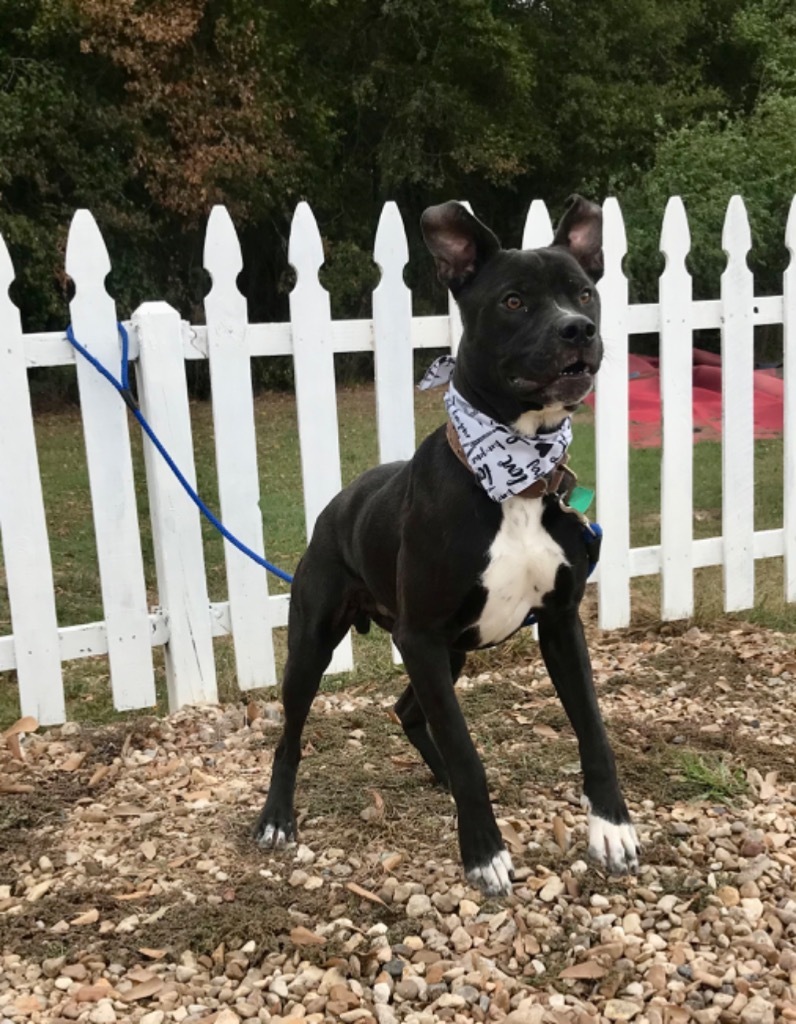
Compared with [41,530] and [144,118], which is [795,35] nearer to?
[144,118]

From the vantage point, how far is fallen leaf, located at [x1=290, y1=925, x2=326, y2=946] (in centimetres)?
258

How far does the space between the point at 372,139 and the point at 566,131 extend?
3649 mm

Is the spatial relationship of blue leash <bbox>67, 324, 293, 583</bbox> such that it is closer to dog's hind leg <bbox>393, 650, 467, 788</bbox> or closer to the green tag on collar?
dog's hind leg <bbox>393, 650, 467, 788</bbox>

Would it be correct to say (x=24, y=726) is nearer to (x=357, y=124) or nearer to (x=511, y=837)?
(x=511, y=837)

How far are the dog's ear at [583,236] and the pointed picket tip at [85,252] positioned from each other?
6.25ft

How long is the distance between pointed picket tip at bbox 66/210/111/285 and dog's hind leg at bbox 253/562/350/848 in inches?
64.4

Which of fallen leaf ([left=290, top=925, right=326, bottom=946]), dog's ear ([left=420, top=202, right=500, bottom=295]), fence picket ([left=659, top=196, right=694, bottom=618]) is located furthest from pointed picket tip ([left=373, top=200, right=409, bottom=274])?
fallen leaf ([left=290, top=925, right=326, bottom=946])

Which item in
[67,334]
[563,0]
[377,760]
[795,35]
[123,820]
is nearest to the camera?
[123,820]

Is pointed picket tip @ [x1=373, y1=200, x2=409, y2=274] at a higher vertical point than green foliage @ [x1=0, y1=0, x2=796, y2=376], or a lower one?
lower

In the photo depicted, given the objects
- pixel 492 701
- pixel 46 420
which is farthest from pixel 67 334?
pixel 46 420

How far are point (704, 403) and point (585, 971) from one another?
30.8 ft

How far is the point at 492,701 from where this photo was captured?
4258 millimetres

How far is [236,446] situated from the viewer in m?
4.34

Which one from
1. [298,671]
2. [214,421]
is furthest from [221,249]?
[298,671]
